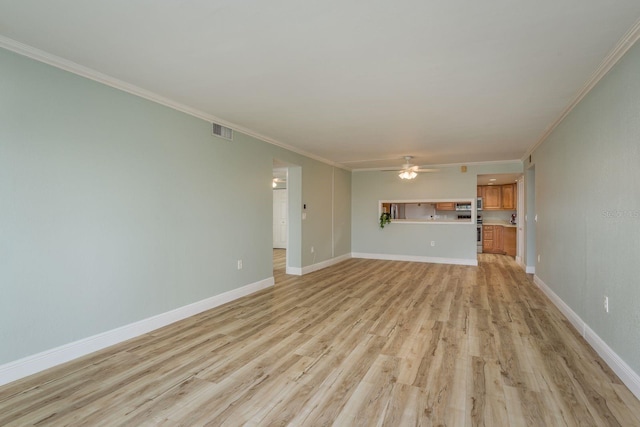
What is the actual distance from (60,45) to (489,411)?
151 inches

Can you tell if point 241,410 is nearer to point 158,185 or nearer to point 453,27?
point 158,185

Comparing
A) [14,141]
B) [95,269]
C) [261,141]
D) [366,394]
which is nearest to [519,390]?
[366,394]

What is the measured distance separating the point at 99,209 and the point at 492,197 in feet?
32.4

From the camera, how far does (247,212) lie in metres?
4.61

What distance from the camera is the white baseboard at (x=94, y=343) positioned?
2271mm

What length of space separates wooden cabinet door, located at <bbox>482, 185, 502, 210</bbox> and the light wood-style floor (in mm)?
6078

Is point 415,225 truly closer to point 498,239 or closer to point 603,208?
point 498,239

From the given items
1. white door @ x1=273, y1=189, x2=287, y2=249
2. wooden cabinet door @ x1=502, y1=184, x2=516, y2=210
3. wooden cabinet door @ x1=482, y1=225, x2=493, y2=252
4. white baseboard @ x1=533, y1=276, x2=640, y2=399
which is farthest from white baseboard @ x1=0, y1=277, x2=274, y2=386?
wooden cabinet door @ x1=502, y1=184, x2=516, y2=210

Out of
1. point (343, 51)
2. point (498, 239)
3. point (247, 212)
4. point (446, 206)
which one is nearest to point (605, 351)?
point (343, 51)

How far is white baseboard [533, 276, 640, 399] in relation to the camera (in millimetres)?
2121

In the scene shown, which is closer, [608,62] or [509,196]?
[608,62]

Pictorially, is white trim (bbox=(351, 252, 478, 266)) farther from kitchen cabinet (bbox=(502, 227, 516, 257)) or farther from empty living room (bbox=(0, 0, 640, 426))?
empty living room (bbox=(0, 0, 640, 426))

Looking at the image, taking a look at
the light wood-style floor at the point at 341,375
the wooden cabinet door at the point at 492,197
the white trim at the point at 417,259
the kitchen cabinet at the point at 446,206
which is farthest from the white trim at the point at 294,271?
the wooden cabinet door at the point at 492,197

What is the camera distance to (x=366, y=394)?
2.11 meters
